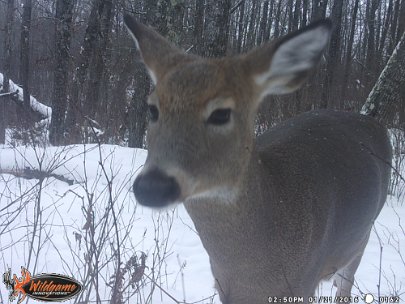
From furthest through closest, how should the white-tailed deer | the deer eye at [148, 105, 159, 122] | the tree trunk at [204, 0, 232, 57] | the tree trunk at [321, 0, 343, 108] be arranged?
the tree trunk at [321, 0, 343, 108], the tree trunk at [204, 0, 232, 57], the deer eye at [148, 105, 159, 122], the white-tailed deer

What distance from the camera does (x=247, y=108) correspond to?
2713 mm

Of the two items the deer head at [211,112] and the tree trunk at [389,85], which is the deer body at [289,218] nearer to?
the deer head at [211,112]

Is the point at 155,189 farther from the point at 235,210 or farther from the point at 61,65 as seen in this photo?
the point at 61,65

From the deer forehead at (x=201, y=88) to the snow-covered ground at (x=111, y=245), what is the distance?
821 mm

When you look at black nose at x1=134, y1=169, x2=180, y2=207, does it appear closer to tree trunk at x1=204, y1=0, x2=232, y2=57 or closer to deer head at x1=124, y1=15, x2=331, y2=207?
deer head at x1=124, y1=15, x2=331, y2=207

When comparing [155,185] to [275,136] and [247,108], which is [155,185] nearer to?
[247,108]

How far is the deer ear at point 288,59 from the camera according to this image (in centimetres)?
254

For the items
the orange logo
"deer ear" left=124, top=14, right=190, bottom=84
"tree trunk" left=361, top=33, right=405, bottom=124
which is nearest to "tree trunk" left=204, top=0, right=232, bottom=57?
"tree trunk" left=361, top=33, right=405, bottom=124

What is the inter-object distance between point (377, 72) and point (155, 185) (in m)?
14.6

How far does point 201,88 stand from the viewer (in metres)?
2.46

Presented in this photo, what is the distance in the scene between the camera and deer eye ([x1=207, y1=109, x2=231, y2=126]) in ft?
7.98

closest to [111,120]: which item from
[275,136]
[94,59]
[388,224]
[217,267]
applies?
[94,59]

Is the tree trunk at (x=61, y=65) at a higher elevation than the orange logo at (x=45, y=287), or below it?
higher

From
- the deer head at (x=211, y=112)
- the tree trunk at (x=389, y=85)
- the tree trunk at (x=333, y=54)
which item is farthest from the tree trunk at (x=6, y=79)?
the deer head at (x=211, y=112)
